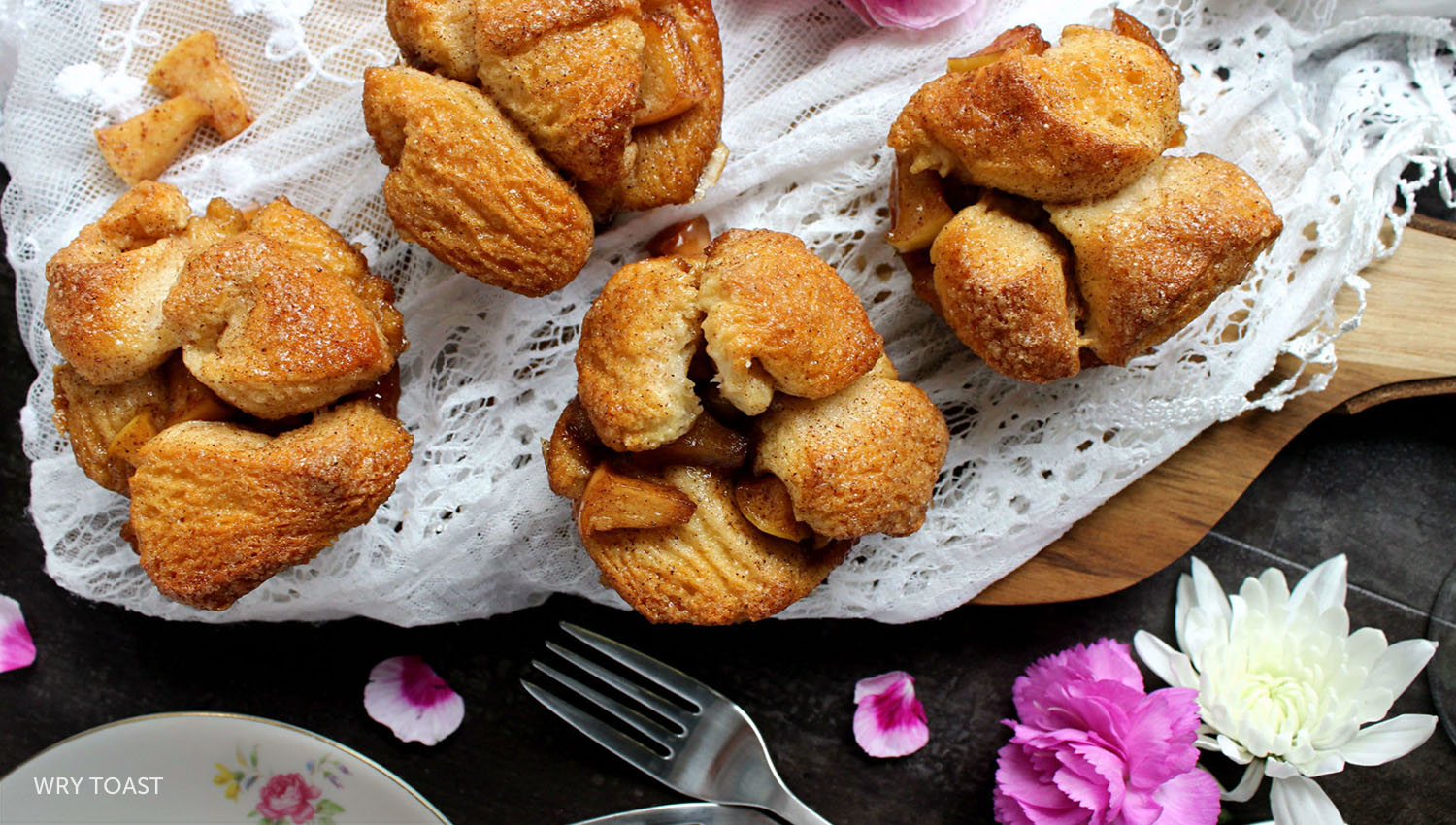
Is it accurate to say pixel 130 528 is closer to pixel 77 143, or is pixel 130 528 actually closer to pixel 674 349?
pixel 77 143

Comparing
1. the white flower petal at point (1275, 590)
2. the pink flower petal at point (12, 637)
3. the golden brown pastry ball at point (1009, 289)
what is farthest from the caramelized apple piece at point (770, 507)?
the pink flower petal at point (12, 637)

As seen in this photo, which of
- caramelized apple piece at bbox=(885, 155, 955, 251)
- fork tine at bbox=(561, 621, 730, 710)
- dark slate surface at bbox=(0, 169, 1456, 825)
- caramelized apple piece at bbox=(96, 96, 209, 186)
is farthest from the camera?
dark slate surface at bbox=(0, 169, 1456, 825)

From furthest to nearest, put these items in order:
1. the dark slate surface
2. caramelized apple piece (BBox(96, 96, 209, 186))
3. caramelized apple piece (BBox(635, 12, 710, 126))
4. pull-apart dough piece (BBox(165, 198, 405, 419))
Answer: the dark slate surface < caramelized apple piece (BBox(96, 96, 209, 186)) < caramelized apple piece (BBox(635, 12, 710, 126)) < pull-apart dough piece (BBox(165, 198, 405, 419))

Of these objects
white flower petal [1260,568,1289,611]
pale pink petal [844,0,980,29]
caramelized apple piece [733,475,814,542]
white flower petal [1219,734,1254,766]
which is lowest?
white flower petal [1219,734,1254,766]

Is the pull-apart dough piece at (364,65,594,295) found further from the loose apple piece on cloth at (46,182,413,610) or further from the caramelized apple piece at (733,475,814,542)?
the caramelized apple piece at (733,475,814,542)

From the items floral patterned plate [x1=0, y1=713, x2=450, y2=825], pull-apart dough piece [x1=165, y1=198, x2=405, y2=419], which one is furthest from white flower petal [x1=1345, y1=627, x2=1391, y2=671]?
pull-apart dough piece [x1=165, y1=198, x2=405, y2=419]

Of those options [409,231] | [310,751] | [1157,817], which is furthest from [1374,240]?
[310,751]

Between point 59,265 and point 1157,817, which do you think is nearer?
point 59,265
